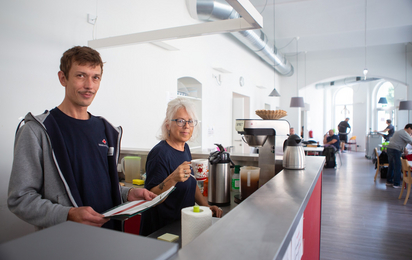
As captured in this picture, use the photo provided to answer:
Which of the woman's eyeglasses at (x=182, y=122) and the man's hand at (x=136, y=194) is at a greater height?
the woman's eyeglasses at (x=182, y=122)

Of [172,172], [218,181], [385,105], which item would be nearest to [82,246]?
[172,172]

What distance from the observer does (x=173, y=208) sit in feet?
5.83

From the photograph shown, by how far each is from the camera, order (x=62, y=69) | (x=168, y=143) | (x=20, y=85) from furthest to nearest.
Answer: (x=20, y=85) < (x=168, y=143) < (x=62, y=69)

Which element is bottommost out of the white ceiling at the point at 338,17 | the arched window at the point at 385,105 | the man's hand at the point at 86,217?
the man's hand at the point at 86,217

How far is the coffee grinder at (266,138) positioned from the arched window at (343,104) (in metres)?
16.2

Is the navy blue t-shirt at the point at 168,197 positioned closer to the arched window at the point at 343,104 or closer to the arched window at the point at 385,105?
the arched window at the point at 385,105

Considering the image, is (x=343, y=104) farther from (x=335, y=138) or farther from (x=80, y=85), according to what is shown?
(x=80, y=85)

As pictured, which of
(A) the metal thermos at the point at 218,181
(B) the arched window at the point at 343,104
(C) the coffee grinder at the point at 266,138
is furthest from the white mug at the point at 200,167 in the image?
(B) the arched window at the point at 343,104

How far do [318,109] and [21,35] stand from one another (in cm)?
1640

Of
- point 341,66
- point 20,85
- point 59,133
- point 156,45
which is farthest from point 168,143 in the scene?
point 341,66

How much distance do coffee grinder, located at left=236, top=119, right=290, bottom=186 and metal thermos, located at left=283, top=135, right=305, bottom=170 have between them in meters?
0.14

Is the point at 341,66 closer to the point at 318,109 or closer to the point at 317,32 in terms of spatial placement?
the point at 317,32

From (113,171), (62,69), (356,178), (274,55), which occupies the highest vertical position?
(274,55)

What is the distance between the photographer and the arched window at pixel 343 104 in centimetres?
1661
